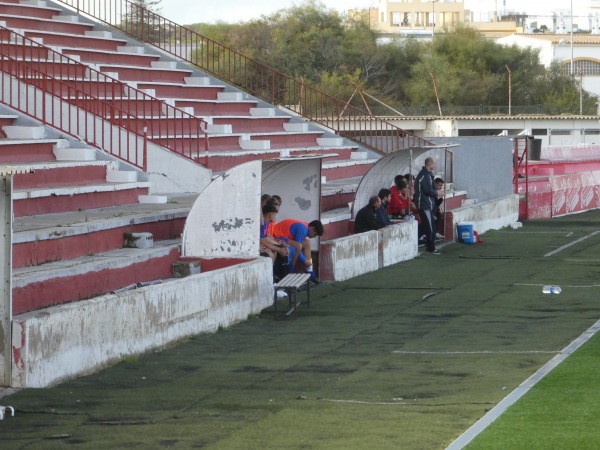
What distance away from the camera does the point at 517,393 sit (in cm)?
1059

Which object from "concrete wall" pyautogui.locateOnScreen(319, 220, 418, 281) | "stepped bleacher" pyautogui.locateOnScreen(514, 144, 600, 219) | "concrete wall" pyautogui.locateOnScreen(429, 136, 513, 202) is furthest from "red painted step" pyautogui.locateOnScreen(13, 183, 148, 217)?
"stepped bleacher" pyautogui.locateOnScreen(514, 144, 600, 219)

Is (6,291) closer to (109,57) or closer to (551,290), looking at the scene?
(551,290)

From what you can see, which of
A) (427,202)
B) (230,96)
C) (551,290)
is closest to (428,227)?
(427,202)

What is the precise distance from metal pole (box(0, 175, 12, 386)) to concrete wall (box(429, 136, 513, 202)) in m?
22.6

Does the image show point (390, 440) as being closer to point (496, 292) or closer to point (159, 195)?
point (496, 292)

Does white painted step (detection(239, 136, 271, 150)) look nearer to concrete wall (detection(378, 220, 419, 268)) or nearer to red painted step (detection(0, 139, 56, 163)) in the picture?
concrete wall (detection(378, 220, 419, 268))

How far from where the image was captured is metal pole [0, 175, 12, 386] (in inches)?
424

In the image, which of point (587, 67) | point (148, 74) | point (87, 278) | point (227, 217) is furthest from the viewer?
point (587, 67)

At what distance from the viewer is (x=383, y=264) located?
21391 millimetres

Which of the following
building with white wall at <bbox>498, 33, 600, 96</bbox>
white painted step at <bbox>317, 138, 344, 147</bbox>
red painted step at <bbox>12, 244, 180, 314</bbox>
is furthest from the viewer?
building with white wall at <bbox>498, 33, 600, 96</bbox>

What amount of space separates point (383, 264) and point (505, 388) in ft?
34.4

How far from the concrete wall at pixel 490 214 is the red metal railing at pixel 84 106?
5.67 m

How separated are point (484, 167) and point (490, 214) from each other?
353 centimetres

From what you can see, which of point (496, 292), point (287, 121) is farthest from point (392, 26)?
point (496, 292)
